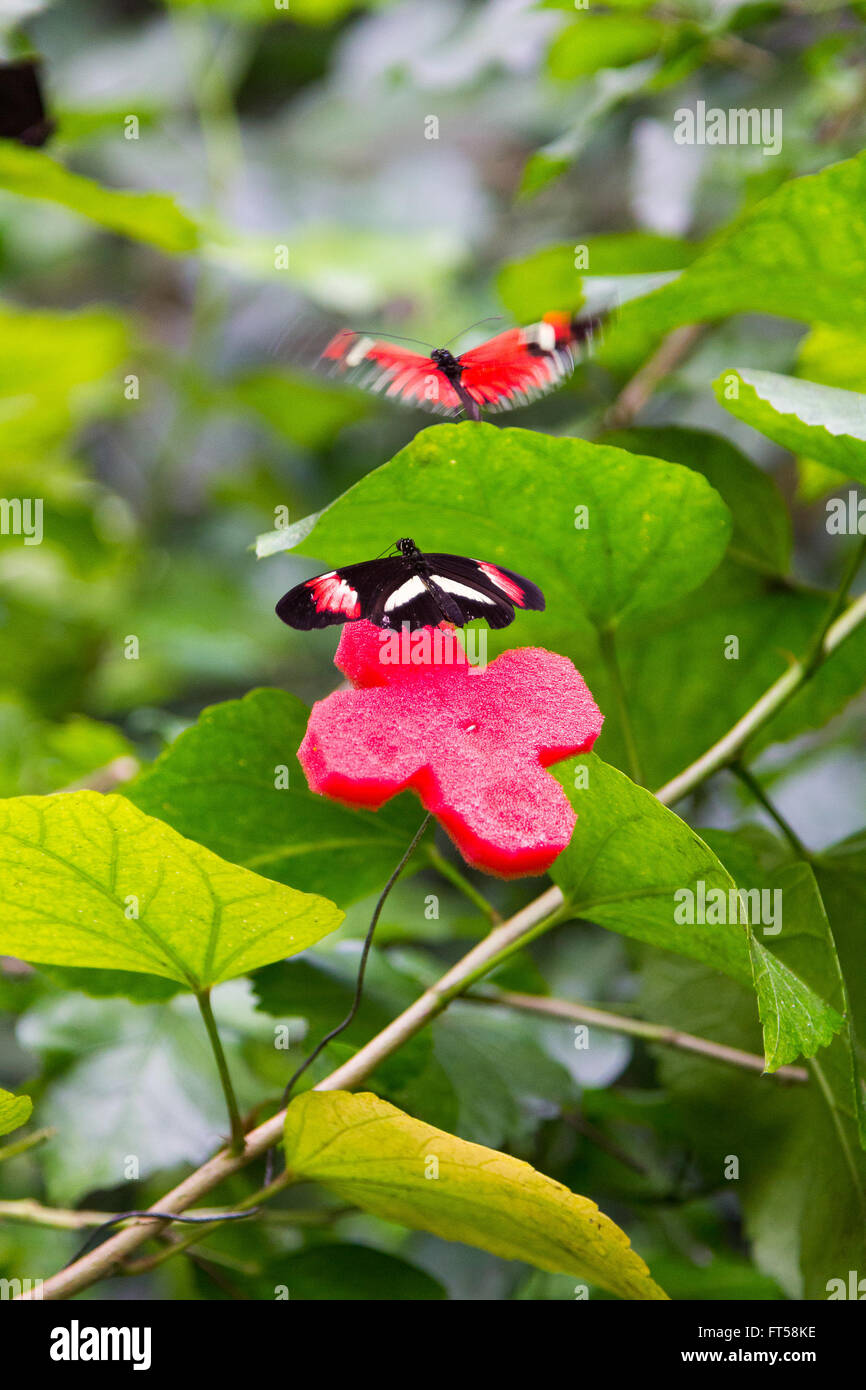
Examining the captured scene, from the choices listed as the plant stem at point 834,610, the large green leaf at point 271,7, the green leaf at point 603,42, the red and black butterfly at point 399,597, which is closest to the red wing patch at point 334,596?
the red and black butterfly at point 399,597

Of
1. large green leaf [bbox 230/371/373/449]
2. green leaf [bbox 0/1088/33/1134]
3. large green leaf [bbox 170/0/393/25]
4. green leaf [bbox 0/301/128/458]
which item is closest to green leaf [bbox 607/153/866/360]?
green leaf [bbox 0/1088/33/1134]

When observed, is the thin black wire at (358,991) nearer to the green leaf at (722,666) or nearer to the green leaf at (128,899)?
the green leaf at (128,899)

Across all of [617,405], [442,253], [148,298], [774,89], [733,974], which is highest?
[148,298]

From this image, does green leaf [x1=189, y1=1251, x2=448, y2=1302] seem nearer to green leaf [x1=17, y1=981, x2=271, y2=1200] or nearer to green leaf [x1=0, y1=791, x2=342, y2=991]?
green leaf [x1=17, y1=981, x2=271, y2=1200]

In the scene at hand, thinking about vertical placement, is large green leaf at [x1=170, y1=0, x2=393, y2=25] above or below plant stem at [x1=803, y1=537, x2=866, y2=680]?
above

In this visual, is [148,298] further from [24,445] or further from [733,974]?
[733,974]
